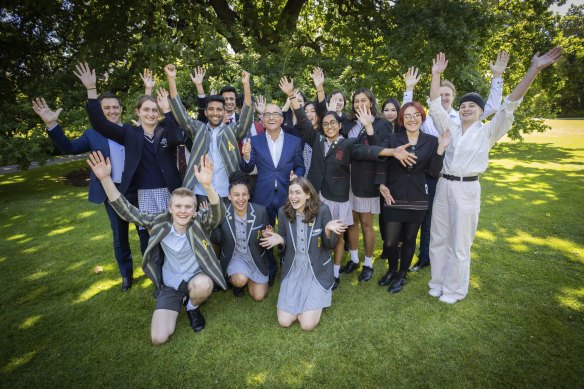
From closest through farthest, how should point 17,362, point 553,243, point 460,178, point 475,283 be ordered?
point 17,362 < point 460,178 < point 475,283 < point 553,243

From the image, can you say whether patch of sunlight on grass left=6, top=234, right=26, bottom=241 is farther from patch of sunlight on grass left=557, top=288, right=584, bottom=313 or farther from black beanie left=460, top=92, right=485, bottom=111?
patch of sunlight on grass left=557, top=288, right=584, bottom=313

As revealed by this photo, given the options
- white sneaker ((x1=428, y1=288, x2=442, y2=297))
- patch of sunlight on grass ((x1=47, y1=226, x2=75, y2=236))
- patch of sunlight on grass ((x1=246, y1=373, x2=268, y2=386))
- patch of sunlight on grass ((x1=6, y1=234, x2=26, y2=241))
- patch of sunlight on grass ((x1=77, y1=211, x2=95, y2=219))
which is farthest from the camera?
patch of sunlight on grass ((x1=77, y1=211, x2=95, y2=219))

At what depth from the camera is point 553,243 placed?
502 centimetres

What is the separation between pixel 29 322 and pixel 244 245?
2.56 meters

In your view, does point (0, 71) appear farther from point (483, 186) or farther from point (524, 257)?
point (483, 186)

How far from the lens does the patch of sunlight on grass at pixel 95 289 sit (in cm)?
393

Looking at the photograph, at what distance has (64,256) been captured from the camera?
16.9 feet

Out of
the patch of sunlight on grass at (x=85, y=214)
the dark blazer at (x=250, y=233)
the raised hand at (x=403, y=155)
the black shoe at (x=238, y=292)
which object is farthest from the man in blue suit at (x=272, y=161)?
the patch of sunlight on grass at (x=85, y=214)

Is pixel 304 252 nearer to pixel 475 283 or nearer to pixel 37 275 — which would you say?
pixel 475 283

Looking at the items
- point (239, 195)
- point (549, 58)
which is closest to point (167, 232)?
point (239, 195)

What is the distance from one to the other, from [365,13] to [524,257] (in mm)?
7919

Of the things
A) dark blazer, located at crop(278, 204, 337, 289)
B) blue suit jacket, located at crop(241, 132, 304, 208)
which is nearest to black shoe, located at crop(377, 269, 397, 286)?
dark blazer, located at crop(278, 204, 337, 289)

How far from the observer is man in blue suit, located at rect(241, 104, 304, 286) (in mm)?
4070

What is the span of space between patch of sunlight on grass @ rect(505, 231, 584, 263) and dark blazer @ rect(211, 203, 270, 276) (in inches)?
166
